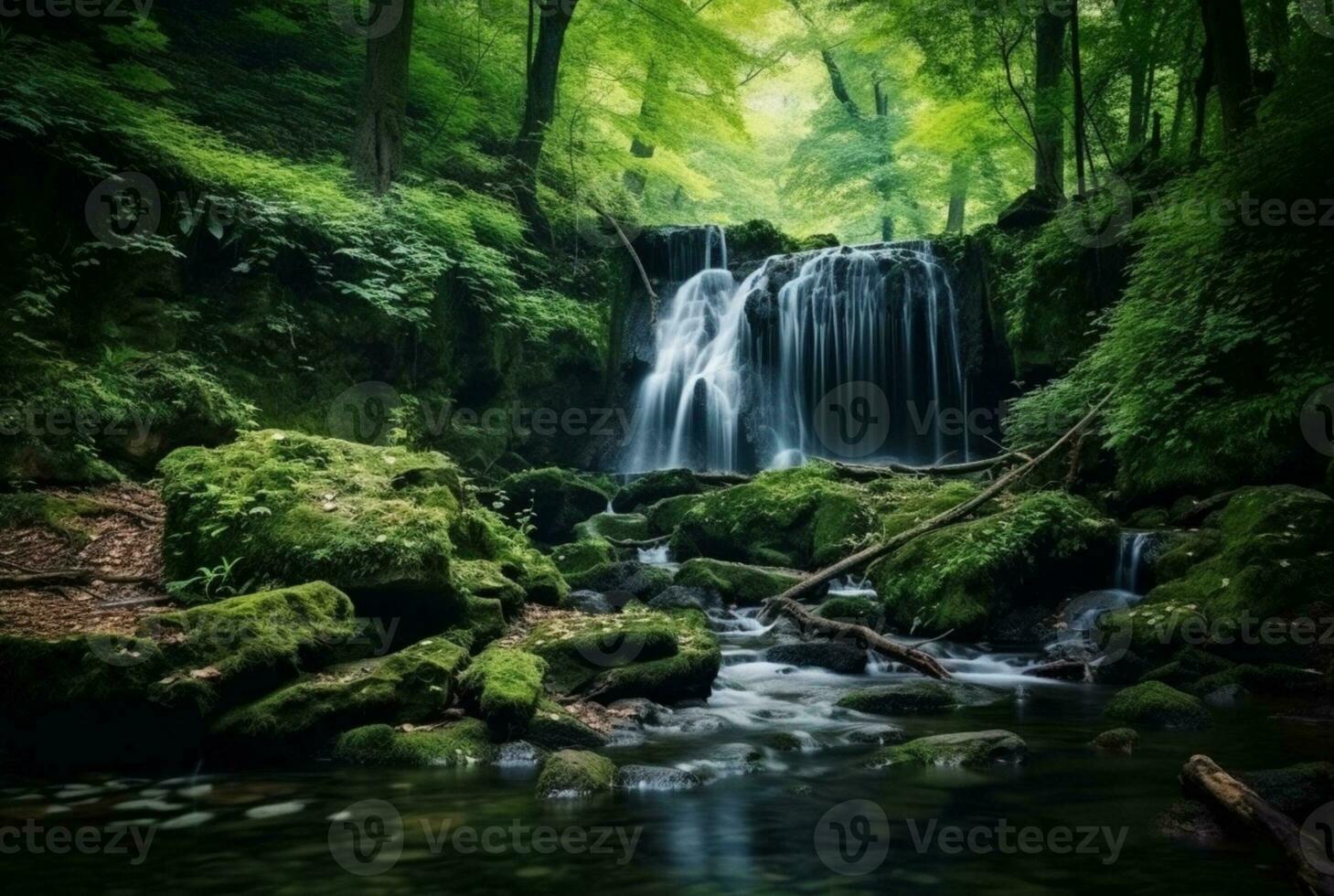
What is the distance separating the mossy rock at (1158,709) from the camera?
225 inches

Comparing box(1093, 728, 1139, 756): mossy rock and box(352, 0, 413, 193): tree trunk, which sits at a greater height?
box(352, 0, 413, 193): tree trunk

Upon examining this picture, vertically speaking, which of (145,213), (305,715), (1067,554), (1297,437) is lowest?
(305,715)

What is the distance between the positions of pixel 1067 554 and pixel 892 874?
6.47 metres

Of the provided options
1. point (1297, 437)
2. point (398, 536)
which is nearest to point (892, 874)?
point (398, 536)

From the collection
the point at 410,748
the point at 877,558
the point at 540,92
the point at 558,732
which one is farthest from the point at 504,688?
the point at 540,92

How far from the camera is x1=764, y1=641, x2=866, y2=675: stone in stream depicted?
7.84m

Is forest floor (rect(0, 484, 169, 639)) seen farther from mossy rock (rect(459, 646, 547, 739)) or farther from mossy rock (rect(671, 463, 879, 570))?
mossy rock (rect(671, 463, 879, 570))

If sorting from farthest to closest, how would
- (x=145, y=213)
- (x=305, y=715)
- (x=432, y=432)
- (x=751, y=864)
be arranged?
(x=432, y=432) < (x=145, y=213) < (x=305, y=715) < (x=751, y=864)

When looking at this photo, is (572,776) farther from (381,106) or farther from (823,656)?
(381,106)

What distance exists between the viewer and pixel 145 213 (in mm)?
10133

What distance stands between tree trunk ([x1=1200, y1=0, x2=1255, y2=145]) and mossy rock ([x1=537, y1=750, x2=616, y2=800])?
9646mm

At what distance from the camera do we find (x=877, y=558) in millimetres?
10078

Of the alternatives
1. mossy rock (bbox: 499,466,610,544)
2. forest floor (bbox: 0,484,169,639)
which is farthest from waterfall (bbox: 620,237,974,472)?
forest floor (bbox: 0,484,169,639)

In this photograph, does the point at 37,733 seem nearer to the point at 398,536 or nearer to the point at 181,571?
the point at 181,571
